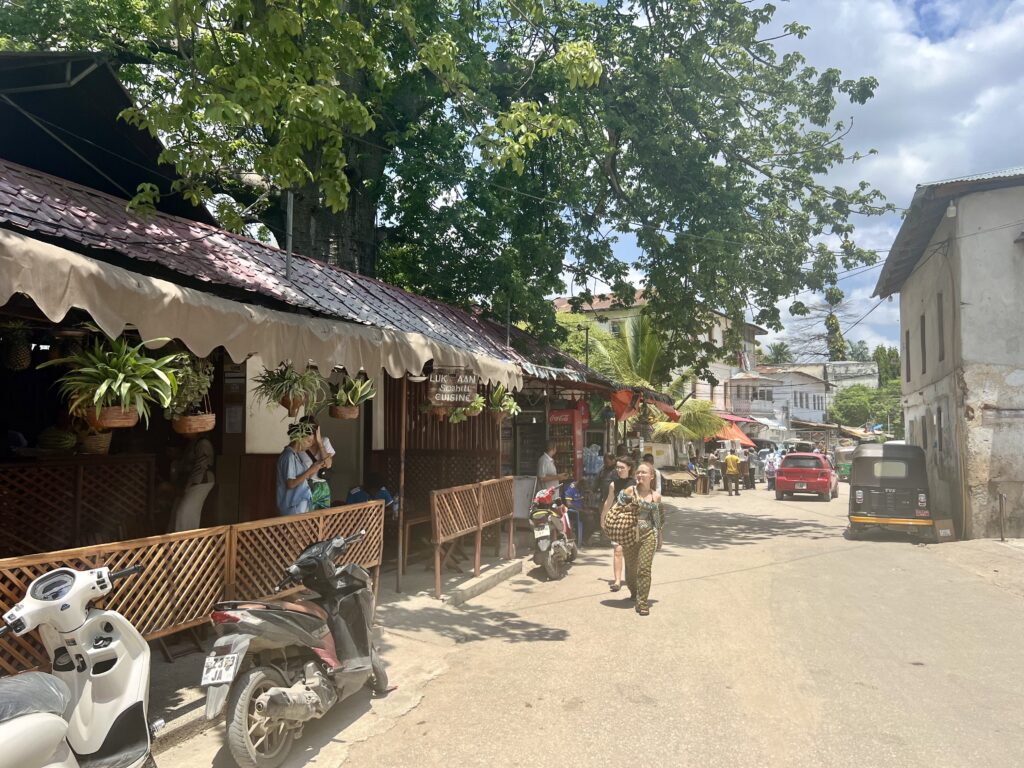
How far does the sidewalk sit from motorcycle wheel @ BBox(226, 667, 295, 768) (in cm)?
72

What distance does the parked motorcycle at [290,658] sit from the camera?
3.66m

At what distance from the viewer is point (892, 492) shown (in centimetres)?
1355

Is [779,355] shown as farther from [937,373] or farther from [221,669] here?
[221,669]

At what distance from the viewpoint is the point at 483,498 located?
29.0 feet

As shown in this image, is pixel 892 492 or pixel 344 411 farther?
pixel 892 492

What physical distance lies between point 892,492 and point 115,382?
45.3ft

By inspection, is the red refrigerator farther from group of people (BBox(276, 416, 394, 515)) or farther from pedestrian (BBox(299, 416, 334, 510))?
group of people (BBox(276, 416, 394, 515))

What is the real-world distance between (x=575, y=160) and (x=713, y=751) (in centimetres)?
1173

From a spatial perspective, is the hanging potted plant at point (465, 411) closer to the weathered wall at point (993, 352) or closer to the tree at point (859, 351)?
the weathered wall at point (993, 352)

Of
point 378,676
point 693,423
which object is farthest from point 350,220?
point 693,423

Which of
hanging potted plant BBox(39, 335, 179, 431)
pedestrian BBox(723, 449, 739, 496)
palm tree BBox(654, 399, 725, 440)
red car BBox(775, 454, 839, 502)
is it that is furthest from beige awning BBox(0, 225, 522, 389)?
palm tree BBox(654, 399, 725, 440)

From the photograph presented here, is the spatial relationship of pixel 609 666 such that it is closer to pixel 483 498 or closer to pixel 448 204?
pixel 483 498

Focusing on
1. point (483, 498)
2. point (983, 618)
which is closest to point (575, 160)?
point (483, 498)

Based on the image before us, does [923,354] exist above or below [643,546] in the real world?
above
